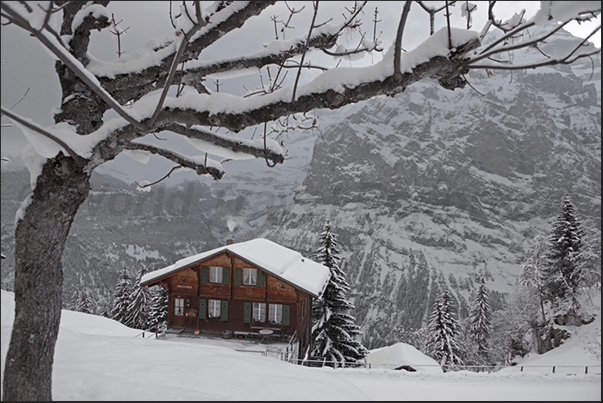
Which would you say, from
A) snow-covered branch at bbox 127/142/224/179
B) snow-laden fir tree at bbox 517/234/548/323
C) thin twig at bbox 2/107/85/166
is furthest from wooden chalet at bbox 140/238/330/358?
thin twig at bbox 2/107/85/166

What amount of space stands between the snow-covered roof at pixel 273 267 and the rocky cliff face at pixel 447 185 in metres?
63.1

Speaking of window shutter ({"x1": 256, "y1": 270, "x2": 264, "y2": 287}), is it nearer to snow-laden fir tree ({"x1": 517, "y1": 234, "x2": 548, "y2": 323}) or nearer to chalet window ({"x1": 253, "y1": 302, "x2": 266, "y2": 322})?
chalet window ({"x1": 253, "y1": 302, "x2": 266, "y2": 322})

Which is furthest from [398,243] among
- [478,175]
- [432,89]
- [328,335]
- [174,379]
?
[174,379]

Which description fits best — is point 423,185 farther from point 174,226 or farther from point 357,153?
point 174,226

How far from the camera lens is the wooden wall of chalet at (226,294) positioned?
1622 centimetres

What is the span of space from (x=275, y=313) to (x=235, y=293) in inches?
78.9

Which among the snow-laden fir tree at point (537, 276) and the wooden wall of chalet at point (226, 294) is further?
the snow-laden fir tree at point (537, 276)

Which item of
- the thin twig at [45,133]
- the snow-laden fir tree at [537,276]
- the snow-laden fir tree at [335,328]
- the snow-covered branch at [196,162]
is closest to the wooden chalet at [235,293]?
the snow-laden fir tree at [335,328]

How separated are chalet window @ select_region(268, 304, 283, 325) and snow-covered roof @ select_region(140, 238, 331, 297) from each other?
152 centimetres

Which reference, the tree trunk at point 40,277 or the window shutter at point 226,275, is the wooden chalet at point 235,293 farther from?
the tree trunk at point 40,277

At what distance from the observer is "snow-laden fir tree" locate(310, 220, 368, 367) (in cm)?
1884

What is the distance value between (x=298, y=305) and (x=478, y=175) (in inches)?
4730

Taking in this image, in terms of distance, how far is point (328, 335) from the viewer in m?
19.2

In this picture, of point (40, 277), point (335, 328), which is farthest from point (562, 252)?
point (40, 277)
